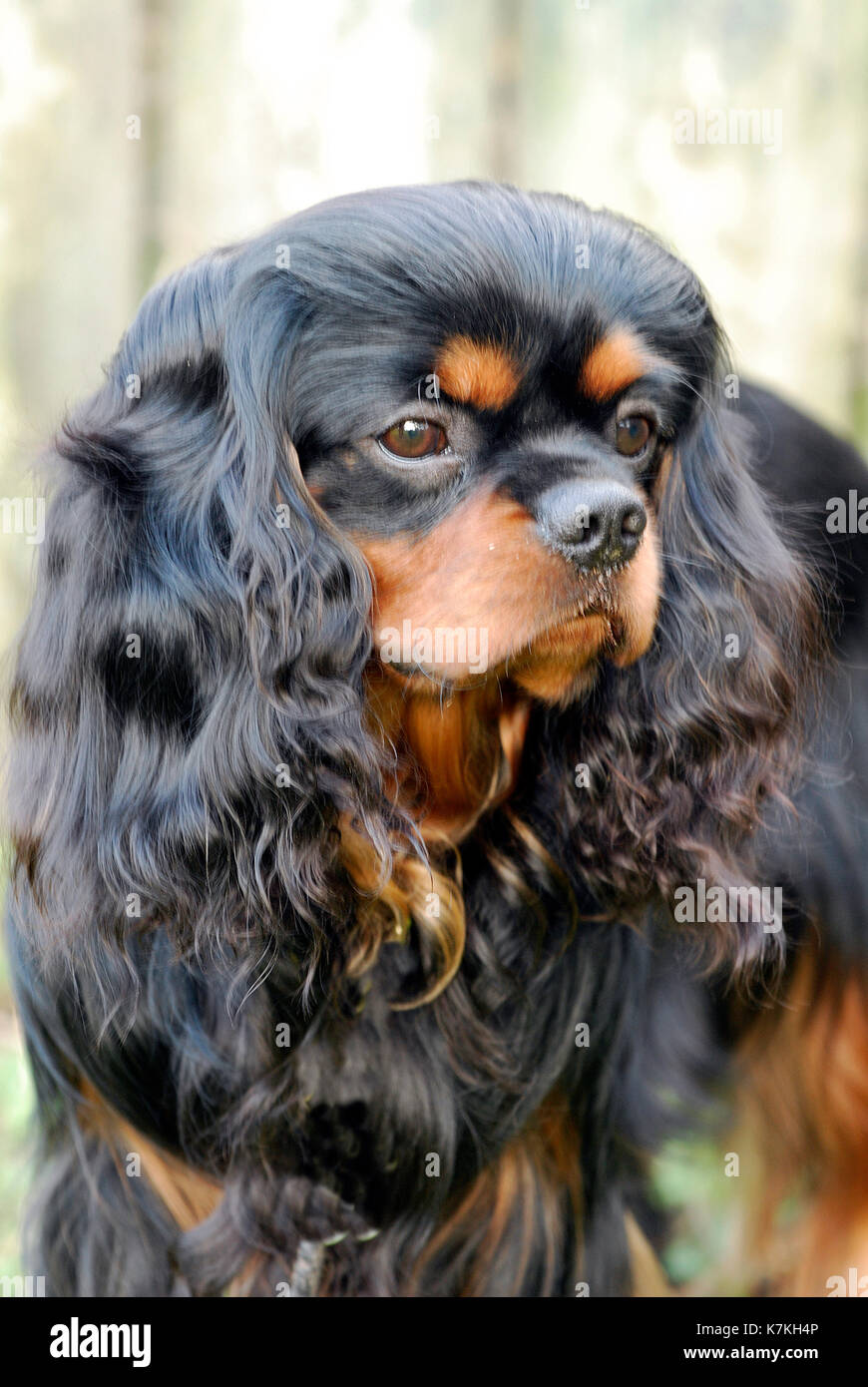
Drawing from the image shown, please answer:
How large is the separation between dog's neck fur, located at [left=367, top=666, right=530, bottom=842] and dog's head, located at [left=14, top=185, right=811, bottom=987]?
0.02 m

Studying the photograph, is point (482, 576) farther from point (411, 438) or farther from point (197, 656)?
point (197, 656)

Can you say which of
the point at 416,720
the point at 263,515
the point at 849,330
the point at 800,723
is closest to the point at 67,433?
the point at 263,515

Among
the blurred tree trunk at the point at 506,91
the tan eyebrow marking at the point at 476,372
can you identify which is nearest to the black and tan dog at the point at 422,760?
the tan eyebrow marking at the point at 476,372

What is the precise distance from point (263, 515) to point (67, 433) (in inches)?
12.8

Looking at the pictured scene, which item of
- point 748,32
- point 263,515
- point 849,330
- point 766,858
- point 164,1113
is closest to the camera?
point 263,515

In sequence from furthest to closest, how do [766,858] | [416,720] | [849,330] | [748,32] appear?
[849,330] → [748,32] → [766,858] → [416,720]

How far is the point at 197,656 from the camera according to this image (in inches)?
69.9

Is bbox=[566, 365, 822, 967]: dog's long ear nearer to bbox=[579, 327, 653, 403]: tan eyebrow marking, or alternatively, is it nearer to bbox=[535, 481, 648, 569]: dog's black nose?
bbox=[579, 327, 653, 403]: tan eyebrow marking

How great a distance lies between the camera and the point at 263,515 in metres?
1.71

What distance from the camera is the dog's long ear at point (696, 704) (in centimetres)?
201

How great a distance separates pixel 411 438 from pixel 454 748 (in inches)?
20.5

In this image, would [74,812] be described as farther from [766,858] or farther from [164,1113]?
[766,858]

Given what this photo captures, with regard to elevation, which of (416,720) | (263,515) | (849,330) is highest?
(849,330)

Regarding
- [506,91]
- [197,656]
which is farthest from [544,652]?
[506,91]
